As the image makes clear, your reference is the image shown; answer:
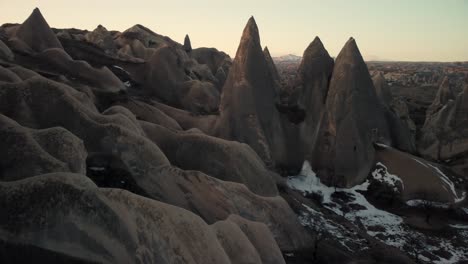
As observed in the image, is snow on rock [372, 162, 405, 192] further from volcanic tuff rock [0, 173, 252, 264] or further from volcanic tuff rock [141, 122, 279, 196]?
volcanic tuff rock [0, 173, 252, 264]

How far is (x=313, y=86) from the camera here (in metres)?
45.6

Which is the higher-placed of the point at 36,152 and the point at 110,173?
the point at 36,152

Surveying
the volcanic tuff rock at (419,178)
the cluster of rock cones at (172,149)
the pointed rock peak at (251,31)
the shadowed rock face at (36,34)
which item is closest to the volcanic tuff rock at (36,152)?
the cluster of rock cones at (172,149)

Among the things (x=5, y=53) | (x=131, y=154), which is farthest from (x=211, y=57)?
(x=131, y=154)

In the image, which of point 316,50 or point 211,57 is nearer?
point 316,50

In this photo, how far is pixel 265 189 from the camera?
28.6 metres

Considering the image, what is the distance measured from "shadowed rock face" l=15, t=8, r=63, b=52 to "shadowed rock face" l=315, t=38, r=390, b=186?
33468mm

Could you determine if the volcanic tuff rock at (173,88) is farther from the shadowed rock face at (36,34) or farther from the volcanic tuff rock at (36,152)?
the volcanic tuff rock at (36,152)

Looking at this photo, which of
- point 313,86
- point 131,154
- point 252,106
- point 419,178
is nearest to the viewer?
point 131,154

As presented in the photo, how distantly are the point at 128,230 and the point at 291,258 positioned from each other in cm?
1223

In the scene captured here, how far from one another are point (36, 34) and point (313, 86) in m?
33.2

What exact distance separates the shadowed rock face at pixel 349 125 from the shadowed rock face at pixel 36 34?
110 feet

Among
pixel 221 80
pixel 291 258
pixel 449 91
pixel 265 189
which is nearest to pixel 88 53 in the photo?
pixel 221 80

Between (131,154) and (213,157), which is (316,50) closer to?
(213,157)
